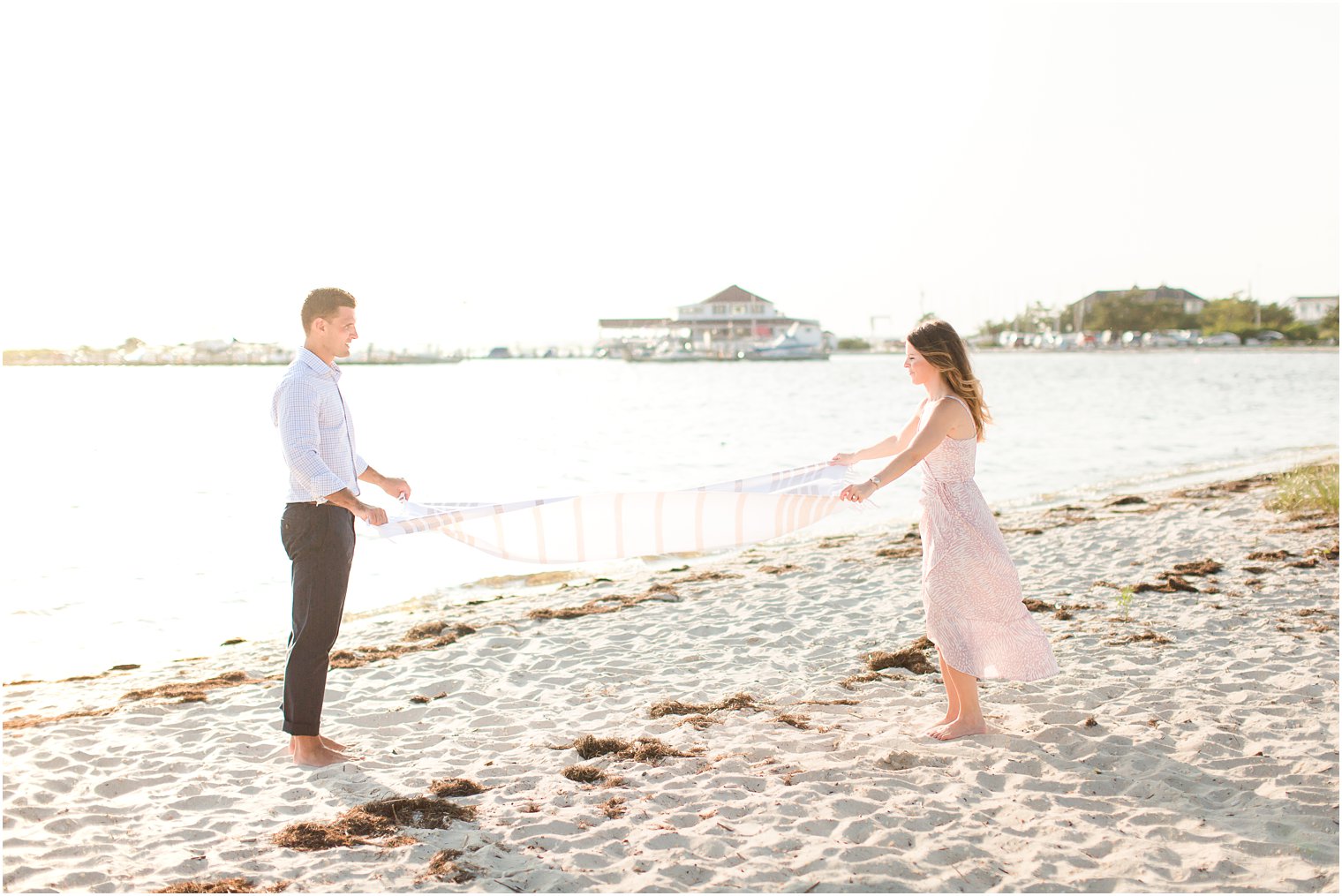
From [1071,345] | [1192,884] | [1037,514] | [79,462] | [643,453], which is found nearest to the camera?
[1192,884]

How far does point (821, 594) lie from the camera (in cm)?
822

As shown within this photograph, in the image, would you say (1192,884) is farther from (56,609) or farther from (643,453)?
(643,453)

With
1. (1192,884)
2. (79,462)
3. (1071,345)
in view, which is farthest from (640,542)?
(1071,345)

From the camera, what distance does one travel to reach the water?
998 cm

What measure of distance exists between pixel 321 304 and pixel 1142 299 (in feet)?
533

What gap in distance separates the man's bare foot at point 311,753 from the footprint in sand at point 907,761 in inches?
98.0

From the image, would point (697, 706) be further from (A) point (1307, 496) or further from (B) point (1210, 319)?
(B) point (1210, 319)

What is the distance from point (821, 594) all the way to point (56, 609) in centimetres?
728

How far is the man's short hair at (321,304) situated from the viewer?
174 inches

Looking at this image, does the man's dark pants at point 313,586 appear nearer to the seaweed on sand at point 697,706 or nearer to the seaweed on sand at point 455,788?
the seaweed on sand at point 455,788

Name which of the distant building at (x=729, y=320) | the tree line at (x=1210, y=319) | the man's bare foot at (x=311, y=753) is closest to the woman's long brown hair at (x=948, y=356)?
the man's bare foot at (x=311, y=753)

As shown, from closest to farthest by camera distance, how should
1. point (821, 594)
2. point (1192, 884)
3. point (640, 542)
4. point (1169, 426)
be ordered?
point (1192, 884) < point (640, 542) < point (821, 594) < point (1169, 426)

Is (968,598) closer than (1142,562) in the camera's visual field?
Yes

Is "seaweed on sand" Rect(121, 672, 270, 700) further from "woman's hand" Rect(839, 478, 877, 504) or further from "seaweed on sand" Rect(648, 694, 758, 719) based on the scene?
"woman's hand" Rect(839, 478, 877, 504)
